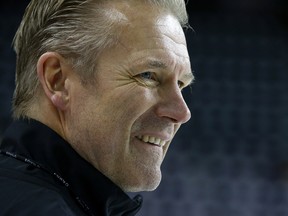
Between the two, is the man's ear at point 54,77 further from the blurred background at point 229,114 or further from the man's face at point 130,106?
the blurred background at point 229,114

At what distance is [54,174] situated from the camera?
88 centimetres

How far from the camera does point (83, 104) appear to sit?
999mm

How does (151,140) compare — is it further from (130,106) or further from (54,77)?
(54,77)

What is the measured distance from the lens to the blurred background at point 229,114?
3523 millimetres

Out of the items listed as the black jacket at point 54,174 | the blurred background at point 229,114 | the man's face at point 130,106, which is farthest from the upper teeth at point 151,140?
the blurred background at point 229,114

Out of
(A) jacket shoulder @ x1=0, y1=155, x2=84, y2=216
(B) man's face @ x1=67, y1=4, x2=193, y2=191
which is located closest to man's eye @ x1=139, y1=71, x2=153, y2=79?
A: (B) man's face @ x1=67, y1=4, x2=193, y2=191

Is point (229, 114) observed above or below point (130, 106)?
below

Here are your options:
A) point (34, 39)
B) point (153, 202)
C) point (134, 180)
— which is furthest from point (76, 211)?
point (153, 202)

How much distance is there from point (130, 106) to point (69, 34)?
0.15 m

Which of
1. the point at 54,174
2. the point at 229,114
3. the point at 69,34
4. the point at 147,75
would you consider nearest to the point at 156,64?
the point at 147,75

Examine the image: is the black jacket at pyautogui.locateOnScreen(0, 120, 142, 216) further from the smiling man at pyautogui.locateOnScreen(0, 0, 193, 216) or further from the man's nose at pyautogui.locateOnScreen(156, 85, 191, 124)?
the man's nose at pyautogui.locateOnScreen(156, 85, 191, 124)

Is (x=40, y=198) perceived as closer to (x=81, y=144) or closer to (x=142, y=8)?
(x=81, y=144)

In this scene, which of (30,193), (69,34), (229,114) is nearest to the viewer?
(30,193)

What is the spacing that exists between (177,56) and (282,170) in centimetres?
269
